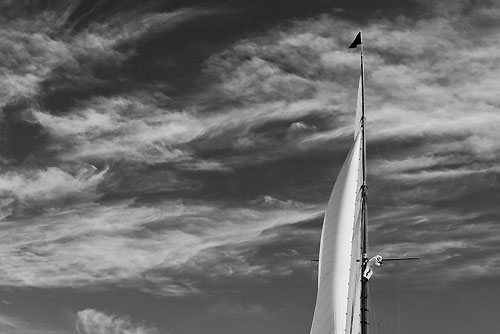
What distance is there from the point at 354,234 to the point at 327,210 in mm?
4824

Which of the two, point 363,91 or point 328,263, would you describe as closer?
point 328,263

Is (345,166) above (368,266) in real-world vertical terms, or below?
above

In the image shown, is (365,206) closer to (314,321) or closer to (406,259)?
(406,259)

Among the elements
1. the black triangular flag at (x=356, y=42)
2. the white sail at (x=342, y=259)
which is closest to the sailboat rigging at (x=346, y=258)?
the white sail at (x=342, y=259)

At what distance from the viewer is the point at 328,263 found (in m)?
111

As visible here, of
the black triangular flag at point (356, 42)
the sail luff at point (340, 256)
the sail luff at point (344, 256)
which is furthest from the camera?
the black triangular flag at point (356, 42)

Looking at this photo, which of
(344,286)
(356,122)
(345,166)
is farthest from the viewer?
(356,122)

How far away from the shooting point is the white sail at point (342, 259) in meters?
108

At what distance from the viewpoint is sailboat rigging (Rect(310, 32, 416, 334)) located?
4264 inches

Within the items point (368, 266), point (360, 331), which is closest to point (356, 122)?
point (368, 266)

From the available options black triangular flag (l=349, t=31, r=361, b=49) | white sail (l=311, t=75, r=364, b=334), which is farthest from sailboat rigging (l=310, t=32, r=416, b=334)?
black triangular flag (l=349, t=31, r=361, b=49)

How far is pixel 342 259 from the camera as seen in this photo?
362 feet

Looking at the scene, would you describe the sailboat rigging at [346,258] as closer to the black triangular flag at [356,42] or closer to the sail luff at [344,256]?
the sail luff at [344,256]

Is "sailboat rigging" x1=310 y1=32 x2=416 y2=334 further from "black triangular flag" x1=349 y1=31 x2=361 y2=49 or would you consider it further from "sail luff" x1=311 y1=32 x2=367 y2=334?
"black triangular flag" x1=349 y1=31 x2=361 y2=49
